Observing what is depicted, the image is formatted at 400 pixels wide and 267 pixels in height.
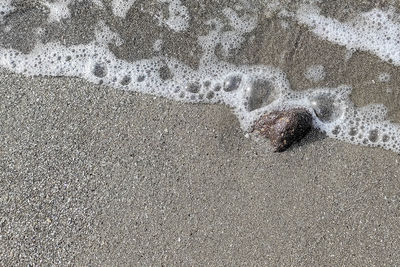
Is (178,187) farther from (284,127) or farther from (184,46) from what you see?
(184,46)

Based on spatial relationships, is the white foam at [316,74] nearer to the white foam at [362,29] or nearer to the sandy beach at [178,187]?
the sandy beach at [178,187]

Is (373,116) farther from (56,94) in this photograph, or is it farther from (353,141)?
(56,94)

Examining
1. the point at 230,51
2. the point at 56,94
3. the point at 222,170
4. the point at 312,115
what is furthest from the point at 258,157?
the point at 56,94

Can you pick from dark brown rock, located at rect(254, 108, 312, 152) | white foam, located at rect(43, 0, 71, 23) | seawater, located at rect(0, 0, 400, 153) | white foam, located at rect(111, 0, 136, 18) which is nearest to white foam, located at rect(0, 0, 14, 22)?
seawater, located at rect(0, 0, 400, 153)

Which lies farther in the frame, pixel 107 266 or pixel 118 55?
pixel 118 55

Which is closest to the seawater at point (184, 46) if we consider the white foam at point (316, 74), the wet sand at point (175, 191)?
the white foam at point (316, 74)

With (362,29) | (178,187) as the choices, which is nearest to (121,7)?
(178,187)
